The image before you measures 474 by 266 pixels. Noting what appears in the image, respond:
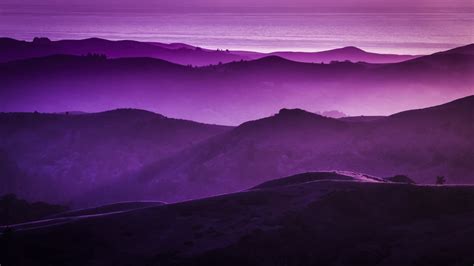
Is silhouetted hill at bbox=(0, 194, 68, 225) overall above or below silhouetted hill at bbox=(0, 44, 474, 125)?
below

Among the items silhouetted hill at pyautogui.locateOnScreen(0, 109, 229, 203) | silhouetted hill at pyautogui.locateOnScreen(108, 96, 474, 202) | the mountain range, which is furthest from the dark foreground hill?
silhouetted hill at pyautogui.locateOnScreen(0, 109, 229, 203)

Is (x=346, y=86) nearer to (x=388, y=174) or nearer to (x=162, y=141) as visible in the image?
(x=162, y=141)

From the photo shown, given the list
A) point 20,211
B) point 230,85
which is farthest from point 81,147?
point 230,85

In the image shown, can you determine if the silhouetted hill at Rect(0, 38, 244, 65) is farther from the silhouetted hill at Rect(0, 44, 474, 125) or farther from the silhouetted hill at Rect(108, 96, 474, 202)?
the silhouetted hill at Rect(108, 96, 474, 202)

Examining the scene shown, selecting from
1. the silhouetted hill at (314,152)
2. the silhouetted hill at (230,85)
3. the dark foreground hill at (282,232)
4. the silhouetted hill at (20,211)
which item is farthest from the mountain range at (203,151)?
the silhouetted hill at (230,85)

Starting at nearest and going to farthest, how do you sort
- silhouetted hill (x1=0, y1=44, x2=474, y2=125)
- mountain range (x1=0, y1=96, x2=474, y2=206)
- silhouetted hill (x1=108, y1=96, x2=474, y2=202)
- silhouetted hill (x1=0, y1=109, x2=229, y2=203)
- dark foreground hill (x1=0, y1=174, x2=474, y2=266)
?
dark foreground hill (x1=0, y1=174, x2=474, y2=266) < silhouetted hill (x1=108, y1=96, x2=474, y2=202) < mountain range (x1=0, y1=96, x2=474, y2=206) < silhouetted hill (x1=0, y1=109, x2=229, y2=203) < silhouetted hill (x1=0, y1=44, x2=474, y2=125)

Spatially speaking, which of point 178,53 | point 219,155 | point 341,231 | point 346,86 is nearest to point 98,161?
point 219,155
